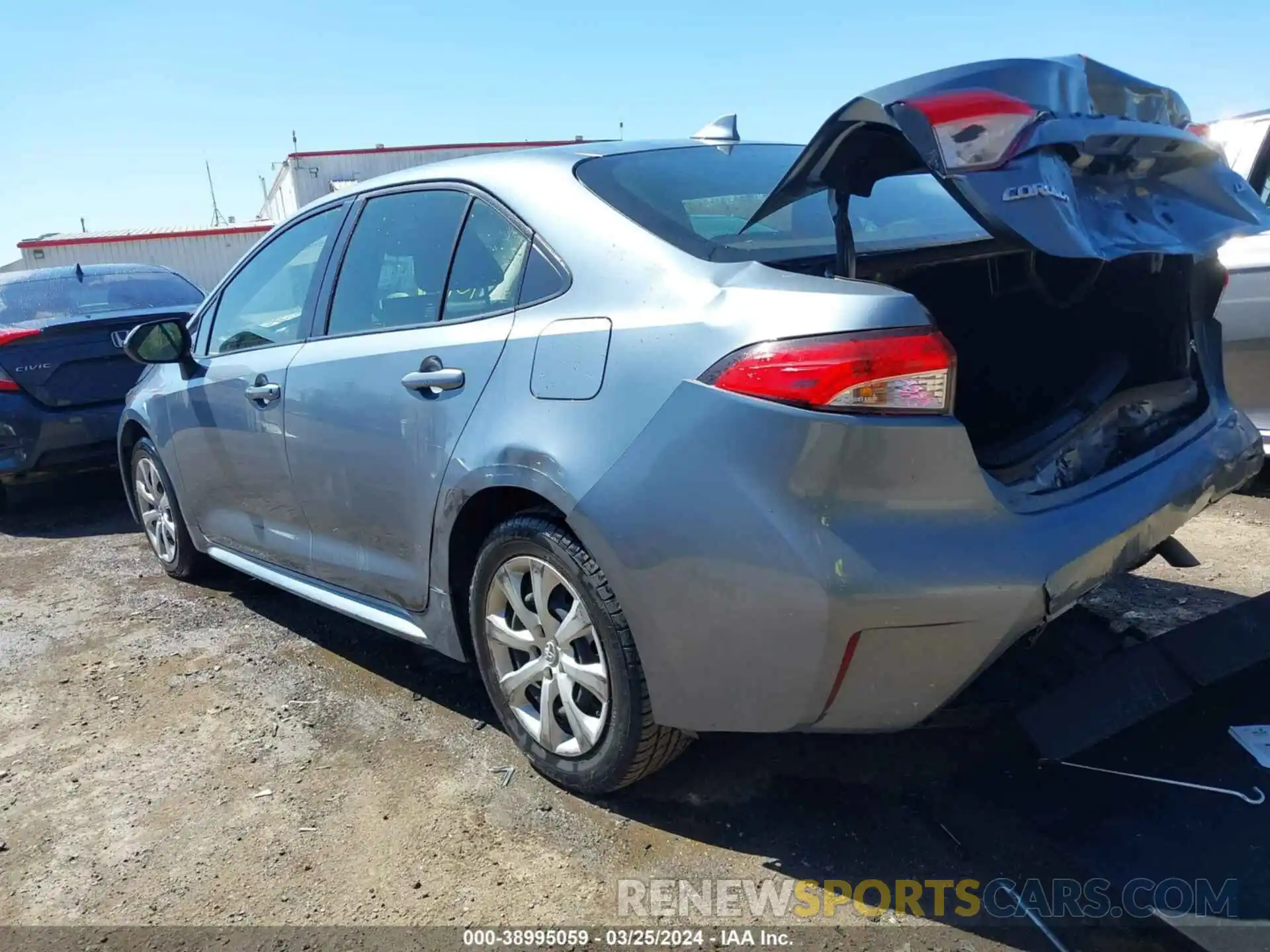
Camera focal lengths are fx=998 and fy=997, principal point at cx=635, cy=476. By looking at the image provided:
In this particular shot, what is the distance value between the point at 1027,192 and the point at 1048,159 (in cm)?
13

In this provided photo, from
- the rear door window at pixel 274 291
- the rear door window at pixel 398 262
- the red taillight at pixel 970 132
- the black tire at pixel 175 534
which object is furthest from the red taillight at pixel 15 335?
the red taillight at pixel 970 132

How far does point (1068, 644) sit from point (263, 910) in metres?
2.26

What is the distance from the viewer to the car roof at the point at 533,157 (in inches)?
112

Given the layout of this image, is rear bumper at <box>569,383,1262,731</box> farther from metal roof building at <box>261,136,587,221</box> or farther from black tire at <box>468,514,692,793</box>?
metal roof building at <box>261,136,587,221</box>

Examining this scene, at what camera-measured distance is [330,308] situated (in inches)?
133

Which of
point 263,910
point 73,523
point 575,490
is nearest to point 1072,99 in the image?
point 575,490

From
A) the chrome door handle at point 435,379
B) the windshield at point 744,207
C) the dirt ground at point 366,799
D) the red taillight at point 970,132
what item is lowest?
the dirt ground at point 366,799

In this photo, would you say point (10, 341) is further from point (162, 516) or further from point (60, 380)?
point (162, 516)

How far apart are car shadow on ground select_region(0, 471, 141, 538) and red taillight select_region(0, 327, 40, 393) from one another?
0.89 metres

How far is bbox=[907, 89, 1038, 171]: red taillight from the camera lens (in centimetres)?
197

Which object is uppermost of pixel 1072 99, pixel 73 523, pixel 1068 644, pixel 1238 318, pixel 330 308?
pixel 1072 99

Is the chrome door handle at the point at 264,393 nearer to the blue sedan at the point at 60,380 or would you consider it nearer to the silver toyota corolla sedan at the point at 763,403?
the silver toyota corolla sedan at the point at 763,403

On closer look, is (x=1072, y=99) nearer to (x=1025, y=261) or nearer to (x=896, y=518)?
(x=1025, y=261)

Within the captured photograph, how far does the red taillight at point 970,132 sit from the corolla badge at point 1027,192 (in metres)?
0.06
